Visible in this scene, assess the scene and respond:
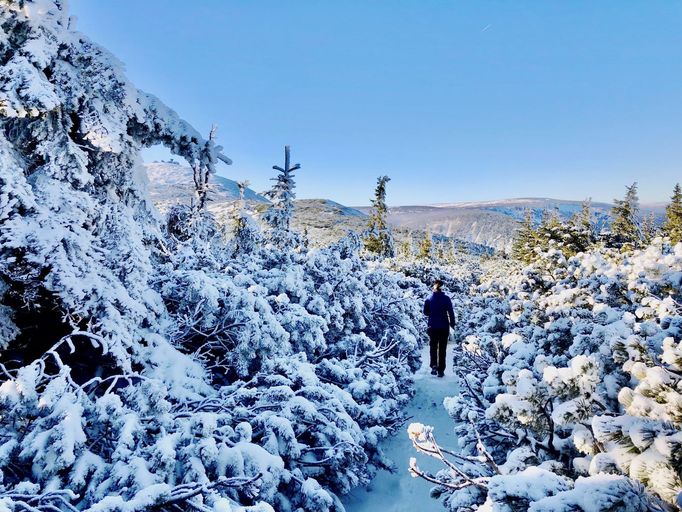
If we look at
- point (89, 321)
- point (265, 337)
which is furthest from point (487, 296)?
point (89, 321)

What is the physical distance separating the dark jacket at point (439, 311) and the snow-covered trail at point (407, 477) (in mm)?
1267

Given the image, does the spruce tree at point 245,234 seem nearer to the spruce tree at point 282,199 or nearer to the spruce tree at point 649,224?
the spruce tree at point 282,199

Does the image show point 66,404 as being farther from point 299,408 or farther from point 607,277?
point 607,277

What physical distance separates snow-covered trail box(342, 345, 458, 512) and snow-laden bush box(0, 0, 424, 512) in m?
0.27

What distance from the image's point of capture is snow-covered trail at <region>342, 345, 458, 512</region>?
163 inches

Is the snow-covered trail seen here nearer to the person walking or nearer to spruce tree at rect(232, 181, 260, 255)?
→ the person walking

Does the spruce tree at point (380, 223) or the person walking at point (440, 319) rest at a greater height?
the spruce tree at point (380, 223)

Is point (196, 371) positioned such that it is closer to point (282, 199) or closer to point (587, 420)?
point (587, 420)

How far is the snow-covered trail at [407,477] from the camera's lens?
413 centimetres

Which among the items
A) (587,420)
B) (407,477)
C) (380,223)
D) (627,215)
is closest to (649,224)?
(627,215)

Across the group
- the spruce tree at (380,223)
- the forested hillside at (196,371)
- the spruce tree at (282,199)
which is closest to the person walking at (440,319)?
the forested hillside at (196,371)

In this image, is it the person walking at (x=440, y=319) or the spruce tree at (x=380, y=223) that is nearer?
the person walking at (x=440, y=319)

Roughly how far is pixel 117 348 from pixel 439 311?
19.4ft

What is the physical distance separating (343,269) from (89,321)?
5.33 m
